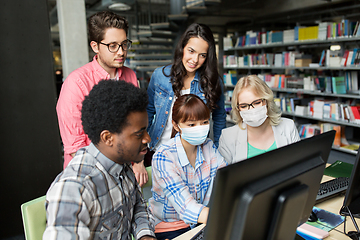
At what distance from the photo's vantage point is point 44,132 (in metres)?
2.54

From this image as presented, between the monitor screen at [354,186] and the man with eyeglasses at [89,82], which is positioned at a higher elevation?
the man with eyeglasses at [89,82]

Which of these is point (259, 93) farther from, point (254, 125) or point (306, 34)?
point (306, 34)

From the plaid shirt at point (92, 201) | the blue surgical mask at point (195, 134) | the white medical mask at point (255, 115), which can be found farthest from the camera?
the white medical mask at point (255, 115)

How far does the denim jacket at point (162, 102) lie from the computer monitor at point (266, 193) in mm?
1213

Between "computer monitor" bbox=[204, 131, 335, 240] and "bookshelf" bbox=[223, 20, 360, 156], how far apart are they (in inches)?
166

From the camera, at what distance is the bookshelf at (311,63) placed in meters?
4.48

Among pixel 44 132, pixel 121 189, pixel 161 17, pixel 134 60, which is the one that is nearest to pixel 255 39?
pixel 134 60

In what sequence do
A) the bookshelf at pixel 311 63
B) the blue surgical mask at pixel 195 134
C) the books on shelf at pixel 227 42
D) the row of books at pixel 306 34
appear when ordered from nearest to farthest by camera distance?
the blue surgical mask at pixel 195 134, the row of books at pixel 306 34, the bookshelf at pixel 311 63, the books on shelf at pixel 227 42

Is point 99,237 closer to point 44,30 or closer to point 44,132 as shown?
point 44,132

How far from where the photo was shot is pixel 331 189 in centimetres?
150

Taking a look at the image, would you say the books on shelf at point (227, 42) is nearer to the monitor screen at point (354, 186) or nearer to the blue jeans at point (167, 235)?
the blue jeans at point (167, 235)

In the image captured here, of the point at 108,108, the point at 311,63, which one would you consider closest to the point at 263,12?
the point at 311,63

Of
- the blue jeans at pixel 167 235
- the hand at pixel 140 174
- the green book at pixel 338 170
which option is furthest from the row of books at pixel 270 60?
the blue jeans at pixel 167 235

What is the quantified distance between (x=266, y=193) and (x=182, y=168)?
82 centimetres
